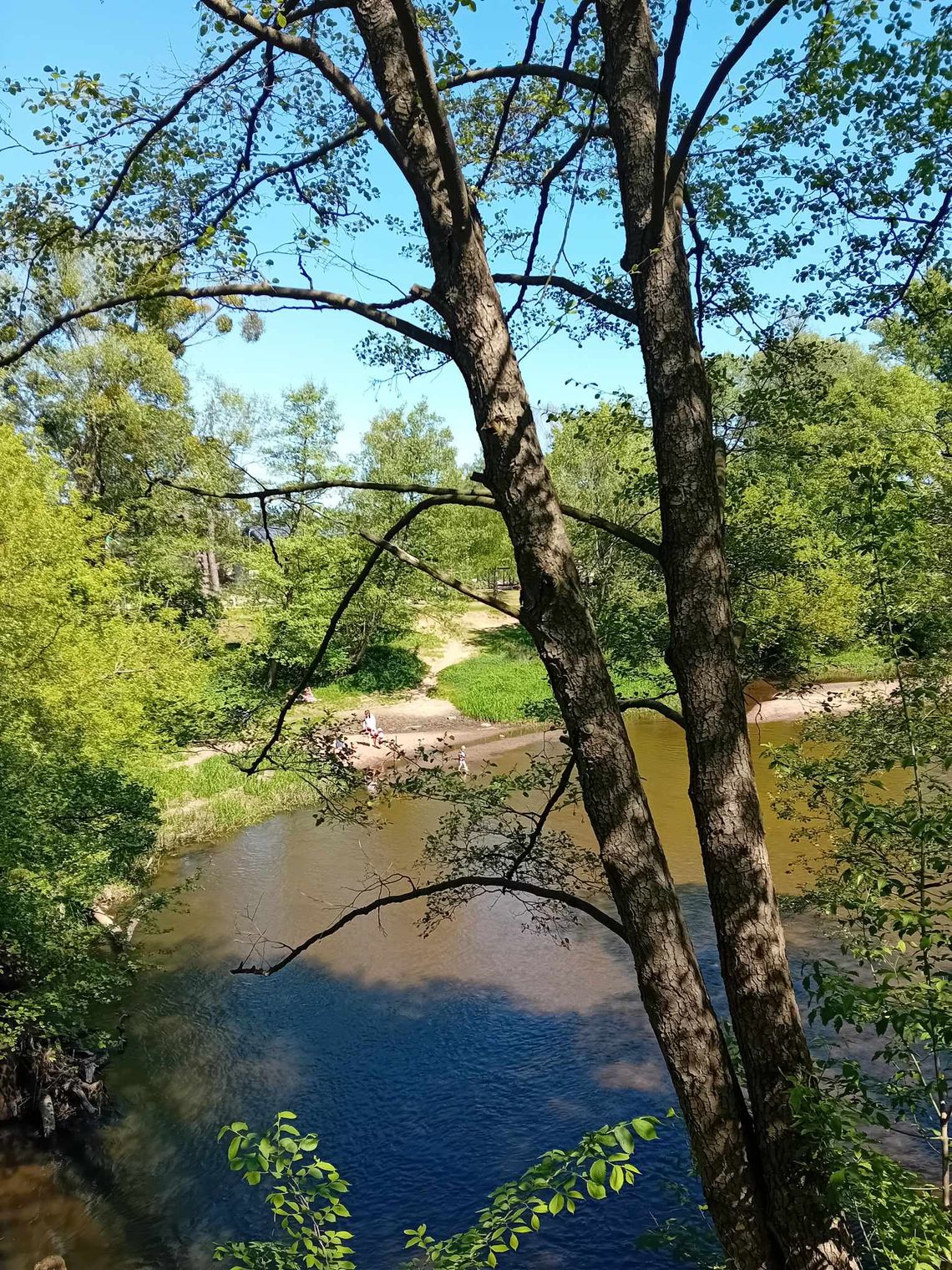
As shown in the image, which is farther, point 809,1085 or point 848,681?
point 848,681

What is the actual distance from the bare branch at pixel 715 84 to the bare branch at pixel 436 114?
0.76 m

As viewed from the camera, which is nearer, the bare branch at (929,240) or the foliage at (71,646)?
the bare branch at (929,240)

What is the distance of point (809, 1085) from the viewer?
2971 millimetres

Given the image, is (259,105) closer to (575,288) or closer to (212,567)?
(575,288)

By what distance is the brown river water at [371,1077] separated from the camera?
764cm

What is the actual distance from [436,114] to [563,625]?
1.79 metres

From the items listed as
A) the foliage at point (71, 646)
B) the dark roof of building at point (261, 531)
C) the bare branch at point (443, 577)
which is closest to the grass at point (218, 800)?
the foliage at point (71, 646)

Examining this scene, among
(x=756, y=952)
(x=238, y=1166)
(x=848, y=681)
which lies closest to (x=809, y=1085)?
(x=756, y=952)

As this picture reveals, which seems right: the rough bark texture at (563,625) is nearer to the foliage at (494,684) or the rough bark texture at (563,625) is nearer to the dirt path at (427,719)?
the dirt path at (427,719)

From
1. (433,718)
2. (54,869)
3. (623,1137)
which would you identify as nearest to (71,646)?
(54,869)

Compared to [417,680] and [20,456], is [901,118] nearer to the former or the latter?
[20,456]

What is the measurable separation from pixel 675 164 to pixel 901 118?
1.92m

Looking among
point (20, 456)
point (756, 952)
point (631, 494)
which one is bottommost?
point (756, 952)

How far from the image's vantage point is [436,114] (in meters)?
2.68
